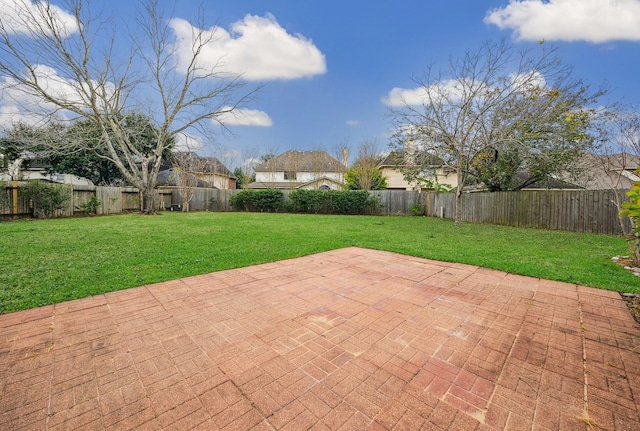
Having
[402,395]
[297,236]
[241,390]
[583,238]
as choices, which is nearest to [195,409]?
[241,390]

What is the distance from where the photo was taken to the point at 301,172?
2798 cm

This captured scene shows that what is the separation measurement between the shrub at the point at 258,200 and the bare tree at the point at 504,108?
370 inches

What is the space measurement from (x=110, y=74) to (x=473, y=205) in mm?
17438

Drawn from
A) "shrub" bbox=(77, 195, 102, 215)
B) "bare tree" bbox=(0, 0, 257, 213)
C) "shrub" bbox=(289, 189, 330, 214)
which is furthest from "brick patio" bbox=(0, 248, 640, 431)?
"shrub" bbox=(289, 189, 330, 214)

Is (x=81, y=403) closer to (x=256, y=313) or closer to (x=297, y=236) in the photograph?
(x=256, y=313)

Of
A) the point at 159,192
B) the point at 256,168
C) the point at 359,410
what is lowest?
the point at 359,410

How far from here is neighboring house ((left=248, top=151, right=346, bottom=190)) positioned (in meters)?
25.3

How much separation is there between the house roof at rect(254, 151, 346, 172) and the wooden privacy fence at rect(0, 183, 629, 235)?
28.6 ft

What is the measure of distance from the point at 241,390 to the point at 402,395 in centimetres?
96

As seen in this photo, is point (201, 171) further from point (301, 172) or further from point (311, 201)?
point (301, 172)

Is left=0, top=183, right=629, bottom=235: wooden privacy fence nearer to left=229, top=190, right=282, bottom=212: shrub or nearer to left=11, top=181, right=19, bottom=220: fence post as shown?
left=11, top=181, right=19, bottom=220: fence post

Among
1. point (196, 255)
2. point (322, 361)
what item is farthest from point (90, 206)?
point (322, 361)

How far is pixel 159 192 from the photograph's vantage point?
18531 millimetres

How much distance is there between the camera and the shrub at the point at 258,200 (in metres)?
18.4
